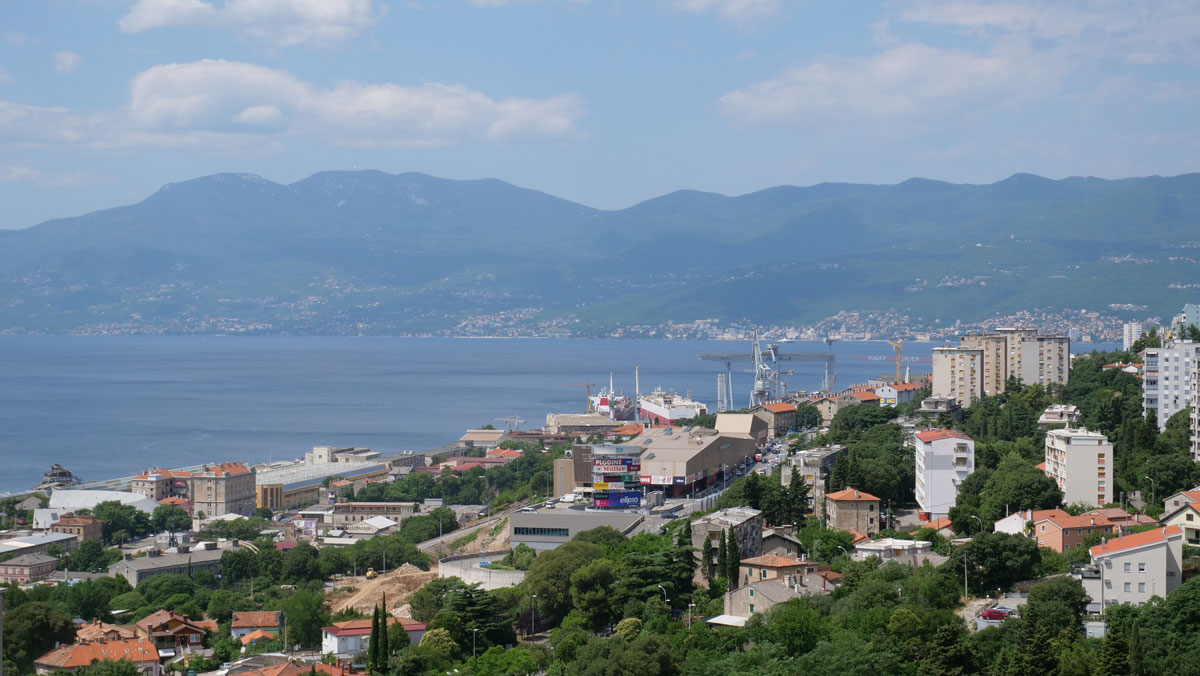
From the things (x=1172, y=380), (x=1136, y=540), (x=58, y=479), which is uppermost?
(x=1172, y=380)

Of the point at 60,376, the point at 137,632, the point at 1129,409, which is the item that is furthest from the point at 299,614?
the point at 60,376

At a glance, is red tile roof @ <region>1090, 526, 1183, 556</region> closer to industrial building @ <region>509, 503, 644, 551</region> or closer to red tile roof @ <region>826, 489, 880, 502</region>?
red tile roof @ <region>826, 489, 880, 502</region>

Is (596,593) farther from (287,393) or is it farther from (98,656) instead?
(287,393)

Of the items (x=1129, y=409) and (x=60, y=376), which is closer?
(x=1129, y=409)

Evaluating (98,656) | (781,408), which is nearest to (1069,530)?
(98,656)

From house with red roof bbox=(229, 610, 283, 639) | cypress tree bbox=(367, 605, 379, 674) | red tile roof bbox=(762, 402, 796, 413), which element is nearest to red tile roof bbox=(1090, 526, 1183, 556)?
cypress tree bbox=(367, 605, 379, 674)

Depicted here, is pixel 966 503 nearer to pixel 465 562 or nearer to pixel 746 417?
pixel 465 562
